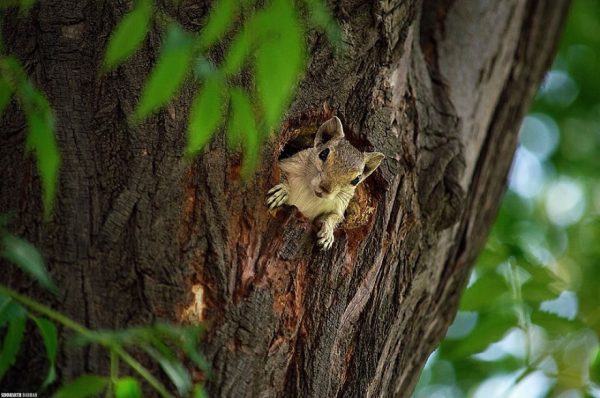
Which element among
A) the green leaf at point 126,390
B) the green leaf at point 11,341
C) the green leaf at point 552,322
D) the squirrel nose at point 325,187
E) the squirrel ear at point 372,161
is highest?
the squirrel nose at point 325,187

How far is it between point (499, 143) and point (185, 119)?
51.8 inches

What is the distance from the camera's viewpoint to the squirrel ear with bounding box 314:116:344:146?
3.07m

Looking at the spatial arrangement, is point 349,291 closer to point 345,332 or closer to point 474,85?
point 345,332

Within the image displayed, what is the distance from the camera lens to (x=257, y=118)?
275 centimetres

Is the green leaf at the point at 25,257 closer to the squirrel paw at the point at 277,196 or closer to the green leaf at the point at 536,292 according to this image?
the squirrel paw at the point at 277,196

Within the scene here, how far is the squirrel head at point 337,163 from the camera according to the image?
3175 mm

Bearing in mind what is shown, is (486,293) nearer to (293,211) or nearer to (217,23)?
(293,211)

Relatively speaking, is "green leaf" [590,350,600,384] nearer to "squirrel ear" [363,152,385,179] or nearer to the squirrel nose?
"squirrel ear" [363,152,385,179]

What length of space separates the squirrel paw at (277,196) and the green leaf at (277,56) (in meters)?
1.14

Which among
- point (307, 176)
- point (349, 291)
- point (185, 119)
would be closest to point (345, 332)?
point (349, 291)

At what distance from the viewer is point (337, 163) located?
371cm

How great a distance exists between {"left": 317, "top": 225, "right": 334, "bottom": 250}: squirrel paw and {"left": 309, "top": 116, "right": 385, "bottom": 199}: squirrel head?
30 cm

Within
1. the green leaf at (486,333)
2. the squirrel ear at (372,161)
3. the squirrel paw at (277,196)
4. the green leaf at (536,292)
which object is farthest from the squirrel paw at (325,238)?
the green leaf at (536,292)

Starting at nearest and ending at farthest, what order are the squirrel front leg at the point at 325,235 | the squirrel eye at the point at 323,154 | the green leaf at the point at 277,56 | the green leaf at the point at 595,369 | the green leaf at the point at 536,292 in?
the green leaf at the point at 277,56 → the squirrel front leg at the point at 325,235 → the green leaf at the point at 595,369 → the green leaf at the point at 536,292 → the squirrel eye at the point at 323,154
